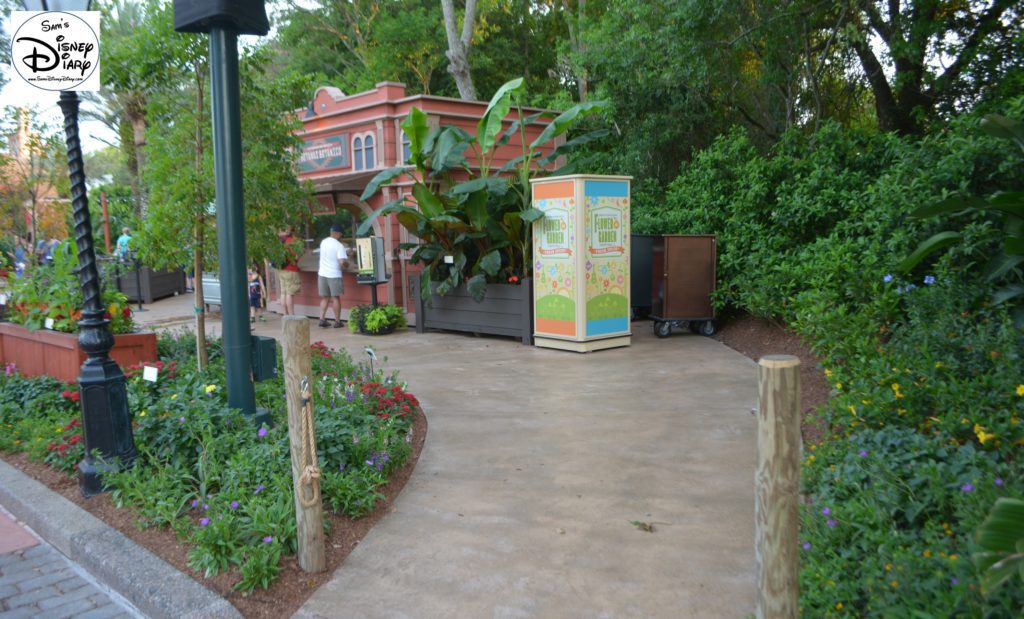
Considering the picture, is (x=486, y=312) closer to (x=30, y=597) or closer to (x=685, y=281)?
(x=685, y=281)

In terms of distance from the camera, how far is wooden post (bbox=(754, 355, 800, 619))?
2484 mm

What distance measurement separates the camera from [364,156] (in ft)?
44.9

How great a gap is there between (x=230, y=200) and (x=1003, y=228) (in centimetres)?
540

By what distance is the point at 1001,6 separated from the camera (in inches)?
393

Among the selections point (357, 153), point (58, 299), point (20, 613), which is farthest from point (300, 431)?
point (357, 153)

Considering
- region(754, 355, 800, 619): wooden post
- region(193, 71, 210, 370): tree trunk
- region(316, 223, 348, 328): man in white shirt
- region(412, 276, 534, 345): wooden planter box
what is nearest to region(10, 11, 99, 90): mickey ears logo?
region(193, 71, 210, 370): tree trunk

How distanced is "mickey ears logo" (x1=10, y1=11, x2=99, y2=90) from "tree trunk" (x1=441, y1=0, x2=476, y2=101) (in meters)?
12.5

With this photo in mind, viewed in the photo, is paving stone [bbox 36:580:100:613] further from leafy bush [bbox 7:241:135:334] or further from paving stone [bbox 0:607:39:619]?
leafy bush [bbox 7:241:135:334]

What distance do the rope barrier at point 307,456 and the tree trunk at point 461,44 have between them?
14.1m

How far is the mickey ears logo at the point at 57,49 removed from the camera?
466 cm

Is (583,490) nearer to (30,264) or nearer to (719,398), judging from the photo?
(719,398)

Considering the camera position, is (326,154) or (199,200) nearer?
(199,200)

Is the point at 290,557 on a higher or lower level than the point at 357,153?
lower

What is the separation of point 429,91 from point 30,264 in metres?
20.3
